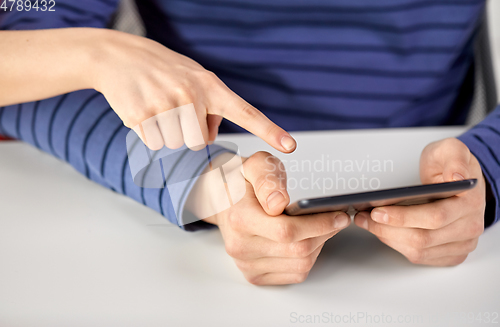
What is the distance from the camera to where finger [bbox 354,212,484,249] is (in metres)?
0.40

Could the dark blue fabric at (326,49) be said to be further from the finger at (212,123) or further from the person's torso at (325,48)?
the finger at (212,123)

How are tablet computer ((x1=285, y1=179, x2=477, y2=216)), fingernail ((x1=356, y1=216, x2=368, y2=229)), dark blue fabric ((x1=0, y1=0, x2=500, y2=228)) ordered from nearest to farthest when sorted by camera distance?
tablet computer ((x1=285, y1=179, x2=477, y2=216)), fingernail ((x1=356, y1=216, x2=368, y2=229)), dark blue fabric ((x1=0, y1=0, x2=500, y2=228))

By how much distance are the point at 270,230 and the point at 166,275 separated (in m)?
0.13

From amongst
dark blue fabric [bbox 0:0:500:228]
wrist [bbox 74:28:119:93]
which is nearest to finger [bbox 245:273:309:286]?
wrist [bbox 74:28:119:93]

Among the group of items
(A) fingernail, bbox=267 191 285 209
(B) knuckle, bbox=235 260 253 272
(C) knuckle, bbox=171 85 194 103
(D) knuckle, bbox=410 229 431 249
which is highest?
(C) knuckle, bbox=171 85 194 103

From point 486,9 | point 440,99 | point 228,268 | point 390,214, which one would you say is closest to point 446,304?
point 390,214

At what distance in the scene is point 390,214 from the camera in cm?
38

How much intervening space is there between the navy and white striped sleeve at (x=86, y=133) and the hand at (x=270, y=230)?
3.4 inches

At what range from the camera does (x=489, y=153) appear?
1.64 feet

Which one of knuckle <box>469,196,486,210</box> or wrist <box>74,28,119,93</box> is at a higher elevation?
wrist <box>74,28,119,93</box>

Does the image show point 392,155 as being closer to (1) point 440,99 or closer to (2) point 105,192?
(1) point 440,99

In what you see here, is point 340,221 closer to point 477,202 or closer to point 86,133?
point 477,202

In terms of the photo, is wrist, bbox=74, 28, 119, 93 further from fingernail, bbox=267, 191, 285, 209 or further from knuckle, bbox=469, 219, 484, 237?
knuckle, bbox=469, 219, 484, 237

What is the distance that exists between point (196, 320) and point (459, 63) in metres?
0.74
